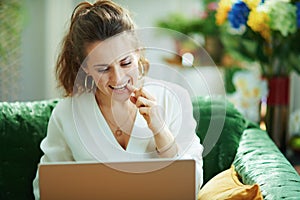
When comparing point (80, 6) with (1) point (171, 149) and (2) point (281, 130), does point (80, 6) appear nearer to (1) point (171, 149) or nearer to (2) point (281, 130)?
(1) point (171, 149)

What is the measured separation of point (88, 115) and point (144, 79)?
0.22m

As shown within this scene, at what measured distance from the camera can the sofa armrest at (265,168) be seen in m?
1.50

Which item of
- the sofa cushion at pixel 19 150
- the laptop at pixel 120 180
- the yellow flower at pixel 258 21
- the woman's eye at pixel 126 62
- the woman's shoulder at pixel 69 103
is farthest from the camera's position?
the yellow flower at pixel 258 21

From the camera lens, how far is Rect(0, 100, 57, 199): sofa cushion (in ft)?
6.22

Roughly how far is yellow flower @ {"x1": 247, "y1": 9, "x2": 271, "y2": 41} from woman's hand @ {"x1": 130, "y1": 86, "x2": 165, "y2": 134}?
3.30 ft

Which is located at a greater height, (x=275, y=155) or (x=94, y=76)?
(x=94, y=76)

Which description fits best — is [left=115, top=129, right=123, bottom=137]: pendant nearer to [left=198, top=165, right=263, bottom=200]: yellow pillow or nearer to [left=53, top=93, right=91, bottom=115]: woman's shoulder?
[left=53, top=93, right=91, bottom=115]: woman's shoulder

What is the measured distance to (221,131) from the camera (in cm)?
173

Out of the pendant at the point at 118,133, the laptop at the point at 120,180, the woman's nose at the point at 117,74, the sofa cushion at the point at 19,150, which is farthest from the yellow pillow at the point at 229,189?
the sofa cushion at the point at 19,150

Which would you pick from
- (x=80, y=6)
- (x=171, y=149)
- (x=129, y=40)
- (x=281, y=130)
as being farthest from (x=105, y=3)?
(x=281, y=130)

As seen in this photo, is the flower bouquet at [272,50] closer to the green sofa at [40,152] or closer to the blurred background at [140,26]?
the blurred background at [140,26]

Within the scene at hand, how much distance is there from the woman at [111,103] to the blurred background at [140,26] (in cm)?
116

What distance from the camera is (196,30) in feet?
10.7

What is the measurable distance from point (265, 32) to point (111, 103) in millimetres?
1122
